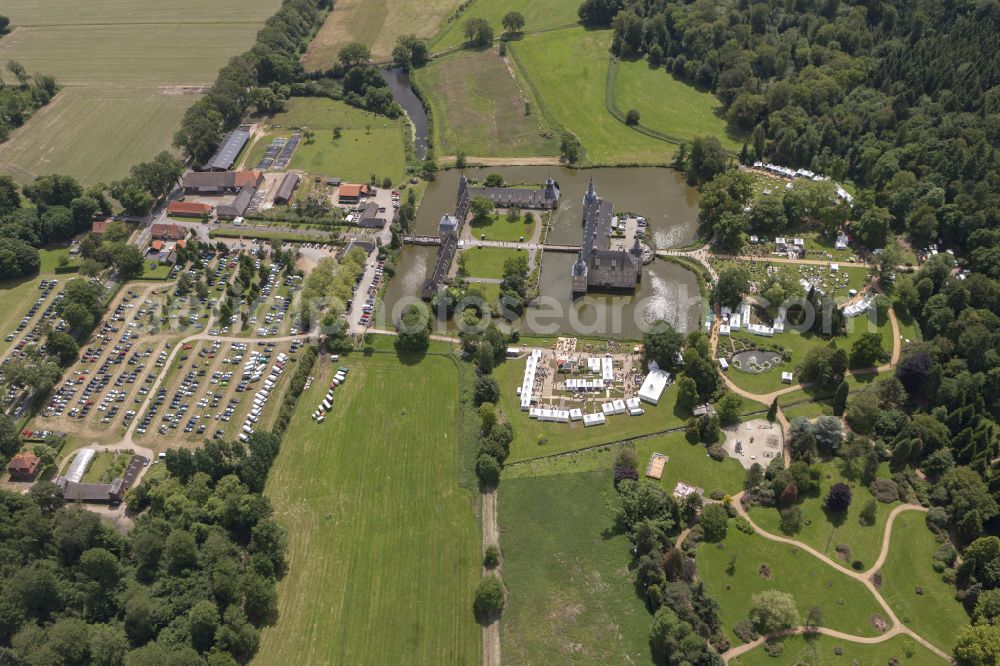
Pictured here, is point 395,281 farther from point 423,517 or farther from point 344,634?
point 344,634

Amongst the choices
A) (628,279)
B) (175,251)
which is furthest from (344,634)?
(175,251)

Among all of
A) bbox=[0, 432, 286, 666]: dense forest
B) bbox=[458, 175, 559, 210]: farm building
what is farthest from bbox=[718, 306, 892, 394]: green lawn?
bbox=[0, 432, 286, 666]: dense forest

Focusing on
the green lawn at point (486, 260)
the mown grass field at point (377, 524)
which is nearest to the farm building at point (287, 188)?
the green lawn at point (486, 260)

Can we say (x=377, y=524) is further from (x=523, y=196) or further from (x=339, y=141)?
(x=339, y=141)

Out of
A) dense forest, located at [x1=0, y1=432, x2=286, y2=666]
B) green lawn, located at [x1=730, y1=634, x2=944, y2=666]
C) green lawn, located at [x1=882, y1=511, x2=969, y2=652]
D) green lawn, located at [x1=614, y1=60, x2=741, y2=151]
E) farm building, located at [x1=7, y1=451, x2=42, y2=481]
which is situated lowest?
farm building, located at [x1=7, y1=451, x2=42, y2=481]

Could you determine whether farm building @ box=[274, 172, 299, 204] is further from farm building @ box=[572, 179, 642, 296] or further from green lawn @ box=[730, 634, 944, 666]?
green lawn @ box=[730, 634, 944, 666]

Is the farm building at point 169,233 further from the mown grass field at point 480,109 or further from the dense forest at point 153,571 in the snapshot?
the dense forest at point 153,571

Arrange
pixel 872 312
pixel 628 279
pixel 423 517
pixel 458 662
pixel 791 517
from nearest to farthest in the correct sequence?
pixel 458 662 < pixel 791 517 < pixel 423 517 < pixel 872 312 < pixel 628 279
